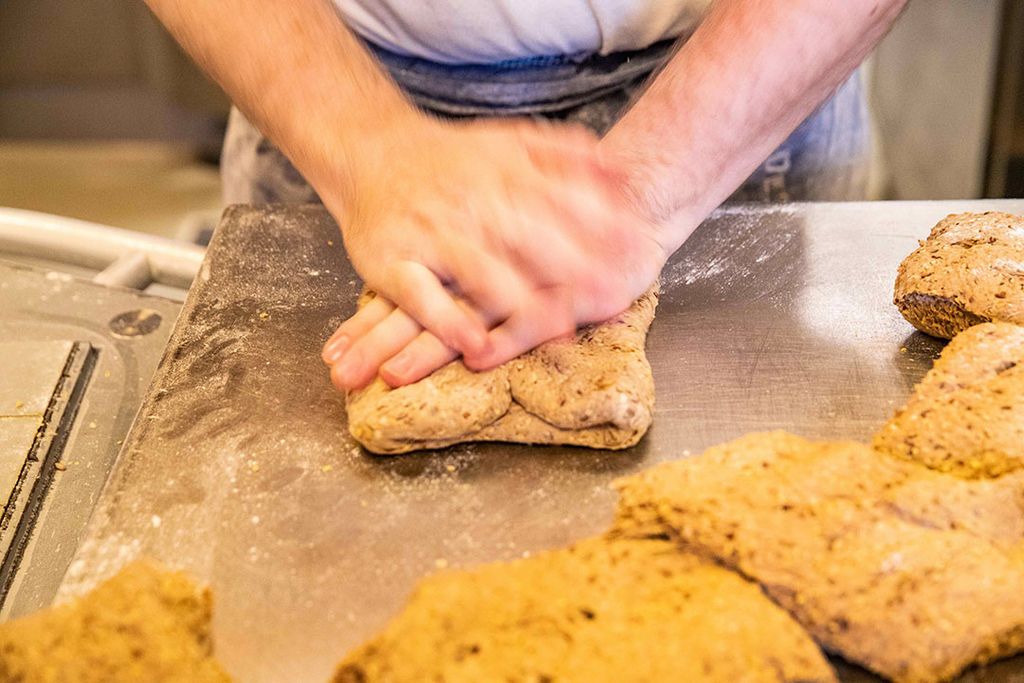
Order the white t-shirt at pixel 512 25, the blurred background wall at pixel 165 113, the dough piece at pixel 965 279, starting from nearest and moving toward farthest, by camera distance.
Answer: the dough piece at pixel 965 279 → the white t-shirt at pixel 512 25 → the blurred background wall at pixel 165 113

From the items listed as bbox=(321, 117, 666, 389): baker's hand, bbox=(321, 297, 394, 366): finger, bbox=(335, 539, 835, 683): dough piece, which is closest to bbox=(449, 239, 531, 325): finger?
bbox=(321, 117, 666, 389): baker's hand

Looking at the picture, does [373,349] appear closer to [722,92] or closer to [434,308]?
[434,308]

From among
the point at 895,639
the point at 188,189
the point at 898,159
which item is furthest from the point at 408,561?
the point at 188,189

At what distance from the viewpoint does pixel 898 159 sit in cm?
349

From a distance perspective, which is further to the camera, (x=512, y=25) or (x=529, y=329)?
(x=512, y=25)

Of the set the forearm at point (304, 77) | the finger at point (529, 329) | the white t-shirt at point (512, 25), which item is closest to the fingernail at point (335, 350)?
the finger at point (529, 329)

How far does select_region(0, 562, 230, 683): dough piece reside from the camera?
76 cm

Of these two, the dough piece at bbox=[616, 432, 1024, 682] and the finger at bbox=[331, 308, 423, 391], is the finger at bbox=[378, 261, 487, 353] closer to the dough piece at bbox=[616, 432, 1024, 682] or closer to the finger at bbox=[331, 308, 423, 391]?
the finger at bbox=[331, 308, 423, 391]

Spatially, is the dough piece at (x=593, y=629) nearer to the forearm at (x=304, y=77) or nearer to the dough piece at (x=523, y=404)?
the dough piece at (x=523, y=404)

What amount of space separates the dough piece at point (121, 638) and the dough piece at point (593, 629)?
0.46 ft

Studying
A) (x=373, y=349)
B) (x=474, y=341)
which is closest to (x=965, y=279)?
(x=474, y=341)

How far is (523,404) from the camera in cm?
110

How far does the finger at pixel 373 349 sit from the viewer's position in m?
1.11

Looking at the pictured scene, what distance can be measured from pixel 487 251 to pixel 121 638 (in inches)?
22.9
